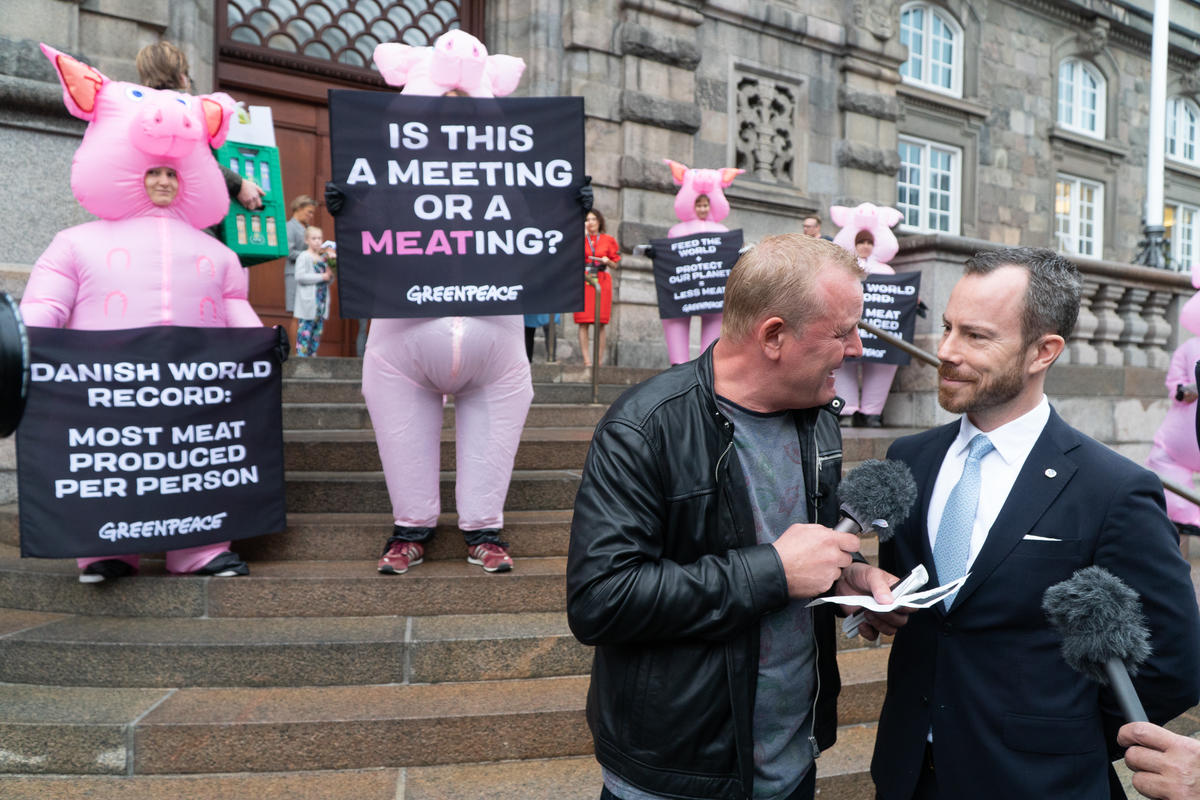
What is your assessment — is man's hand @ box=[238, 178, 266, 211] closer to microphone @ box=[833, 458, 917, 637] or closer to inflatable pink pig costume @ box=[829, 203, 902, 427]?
microphone @ box=[833, 458, 917, 637]

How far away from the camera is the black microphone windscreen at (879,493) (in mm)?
1691

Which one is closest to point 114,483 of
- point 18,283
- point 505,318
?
point 505,318

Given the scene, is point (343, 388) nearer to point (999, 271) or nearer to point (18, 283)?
point (18, 283)

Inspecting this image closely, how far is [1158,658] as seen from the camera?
1717 mm

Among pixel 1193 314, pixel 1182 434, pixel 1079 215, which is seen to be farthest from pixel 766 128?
pixel 1079 215

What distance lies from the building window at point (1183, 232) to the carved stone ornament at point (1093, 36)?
4.89 meters

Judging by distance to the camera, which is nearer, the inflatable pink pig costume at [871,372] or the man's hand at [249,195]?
the man's hand at [249,195]

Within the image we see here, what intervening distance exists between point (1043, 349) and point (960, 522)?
1.32 ft

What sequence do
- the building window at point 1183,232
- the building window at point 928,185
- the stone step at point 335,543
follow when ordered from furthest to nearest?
the building window at point 1183,232
the building window at point 928,185
the stone step at point 335,543

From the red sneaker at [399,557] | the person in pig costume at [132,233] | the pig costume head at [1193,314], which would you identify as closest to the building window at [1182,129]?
the pig costume head at [1193,314]

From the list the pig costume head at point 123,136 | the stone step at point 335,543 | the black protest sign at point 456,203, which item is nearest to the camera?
the pig costume head at point 123,136

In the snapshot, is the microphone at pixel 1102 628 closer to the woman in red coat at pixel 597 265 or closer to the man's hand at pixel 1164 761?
the man's hand at pixel 1164 761

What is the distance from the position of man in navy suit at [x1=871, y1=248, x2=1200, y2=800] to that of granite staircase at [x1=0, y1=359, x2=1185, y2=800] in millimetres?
1399

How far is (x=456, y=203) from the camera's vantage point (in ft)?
13.2
